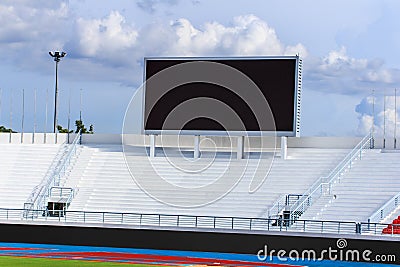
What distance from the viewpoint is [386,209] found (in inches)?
1398

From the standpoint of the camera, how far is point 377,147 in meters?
42.3

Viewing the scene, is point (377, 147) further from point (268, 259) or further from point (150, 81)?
point (268, 259)

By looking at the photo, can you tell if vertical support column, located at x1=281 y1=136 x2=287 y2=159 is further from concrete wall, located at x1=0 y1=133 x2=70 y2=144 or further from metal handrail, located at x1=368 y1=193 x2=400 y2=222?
concrete wall, located at x1=0 y1=133 x2=70 y2=144

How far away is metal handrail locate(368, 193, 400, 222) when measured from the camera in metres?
34.3

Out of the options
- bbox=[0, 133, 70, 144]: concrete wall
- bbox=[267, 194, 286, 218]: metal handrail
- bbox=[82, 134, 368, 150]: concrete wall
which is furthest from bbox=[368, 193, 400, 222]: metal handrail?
bbox=[0, 133, 70, 144]: concrete wall

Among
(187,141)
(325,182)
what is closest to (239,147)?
(187,141)

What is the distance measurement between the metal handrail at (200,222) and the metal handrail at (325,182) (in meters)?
0.97

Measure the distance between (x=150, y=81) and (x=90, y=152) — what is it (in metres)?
4.71

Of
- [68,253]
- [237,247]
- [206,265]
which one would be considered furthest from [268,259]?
[68,253]

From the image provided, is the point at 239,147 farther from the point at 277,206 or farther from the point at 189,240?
the point at 189,240

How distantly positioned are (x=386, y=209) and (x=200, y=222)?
22.1ft

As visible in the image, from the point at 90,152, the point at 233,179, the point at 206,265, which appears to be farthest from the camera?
the point at 90,152

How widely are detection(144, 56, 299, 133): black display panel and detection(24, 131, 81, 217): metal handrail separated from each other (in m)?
4.19

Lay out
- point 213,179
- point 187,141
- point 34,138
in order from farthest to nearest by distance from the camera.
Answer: point 34,138 → point 187,141 → point 213,179
